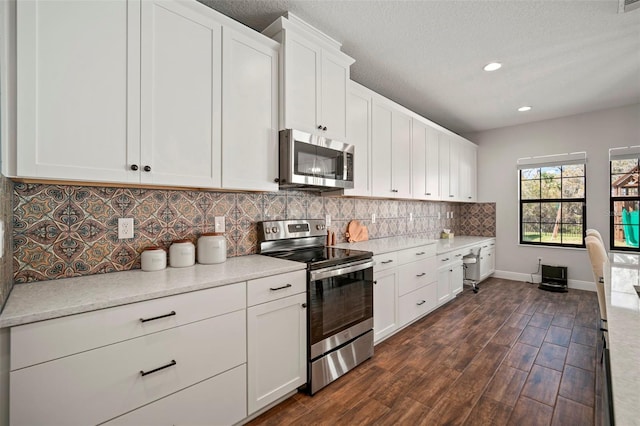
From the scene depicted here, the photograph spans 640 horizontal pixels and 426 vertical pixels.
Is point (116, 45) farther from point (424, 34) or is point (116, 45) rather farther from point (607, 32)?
point (607, 32)

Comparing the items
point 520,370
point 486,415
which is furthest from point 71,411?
point 520,370

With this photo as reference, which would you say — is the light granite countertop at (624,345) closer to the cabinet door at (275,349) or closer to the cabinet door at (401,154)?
the cabinet door at (275,349)

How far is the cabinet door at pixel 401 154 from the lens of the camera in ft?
11.0

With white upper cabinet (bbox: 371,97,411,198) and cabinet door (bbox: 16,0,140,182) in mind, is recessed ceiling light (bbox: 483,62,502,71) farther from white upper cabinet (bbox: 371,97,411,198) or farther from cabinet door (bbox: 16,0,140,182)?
cabinet door (bbox: 16,0,140,182)

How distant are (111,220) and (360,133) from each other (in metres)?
2.20

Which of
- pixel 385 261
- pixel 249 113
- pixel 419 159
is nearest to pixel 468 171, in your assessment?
pixel 419 159

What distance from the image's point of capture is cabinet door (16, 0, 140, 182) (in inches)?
48.3

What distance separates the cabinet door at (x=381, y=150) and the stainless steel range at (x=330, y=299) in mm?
1013

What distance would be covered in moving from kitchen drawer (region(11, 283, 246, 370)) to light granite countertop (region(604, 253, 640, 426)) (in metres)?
1.46

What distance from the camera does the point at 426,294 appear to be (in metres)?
3.26

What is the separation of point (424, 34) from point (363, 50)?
1.75ft

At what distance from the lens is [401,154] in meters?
3.47

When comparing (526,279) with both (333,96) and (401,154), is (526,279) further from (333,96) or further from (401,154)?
(333,96)

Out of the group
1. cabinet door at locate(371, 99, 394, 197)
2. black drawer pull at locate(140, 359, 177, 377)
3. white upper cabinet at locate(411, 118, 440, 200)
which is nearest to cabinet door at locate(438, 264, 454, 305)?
white upper cabinet at locate(411, 118, 440, 200)
